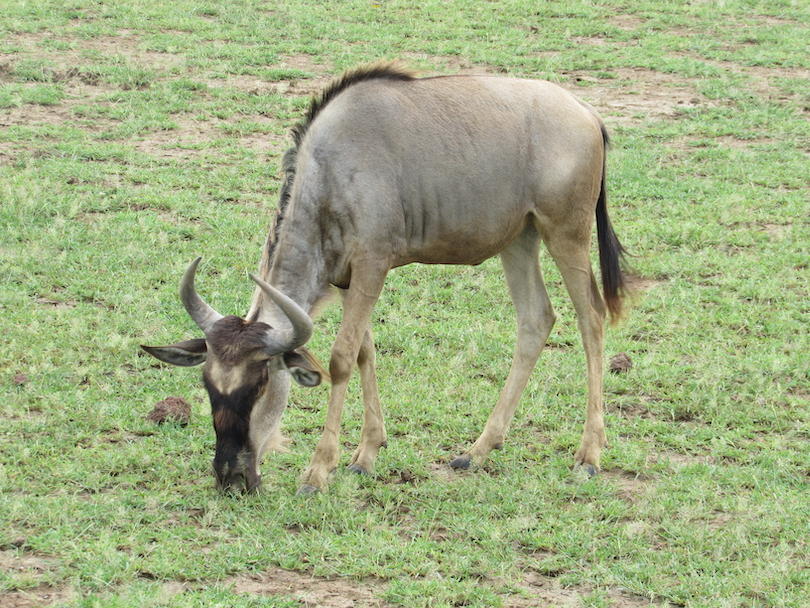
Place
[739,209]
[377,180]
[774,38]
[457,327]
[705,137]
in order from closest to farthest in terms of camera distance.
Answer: [377,180] → [457,327] → [739,209] → [705,137] → [774,38]

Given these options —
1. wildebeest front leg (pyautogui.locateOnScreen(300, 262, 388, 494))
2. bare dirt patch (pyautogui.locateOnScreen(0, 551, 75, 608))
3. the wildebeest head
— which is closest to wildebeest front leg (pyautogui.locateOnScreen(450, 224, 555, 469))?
wildebeest front leg (pyautogui.locateOnScreen(300, 262, 388, 494))

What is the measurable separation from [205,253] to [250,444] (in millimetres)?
3785

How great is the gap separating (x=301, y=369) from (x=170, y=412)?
4.46 ft

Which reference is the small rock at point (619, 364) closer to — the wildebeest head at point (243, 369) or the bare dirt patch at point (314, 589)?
the wildebeest head at point (243, 369)

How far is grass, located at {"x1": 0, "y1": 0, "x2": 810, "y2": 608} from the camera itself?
4.75 m

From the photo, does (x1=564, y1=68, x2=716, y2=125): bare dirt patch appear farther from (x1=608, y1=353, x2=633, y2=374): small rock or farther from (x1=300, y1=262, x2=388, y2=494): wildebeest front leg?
(x1=300, y1=262, x2=388, y2=494): wildebeest front leg

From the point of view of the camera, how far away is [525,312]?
21.5 ft

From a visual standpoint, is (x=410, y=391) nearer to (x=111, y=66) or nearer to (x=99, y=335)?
(x=99, y=335)

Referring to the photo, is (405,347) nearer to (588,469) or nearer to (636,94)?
(588,469)

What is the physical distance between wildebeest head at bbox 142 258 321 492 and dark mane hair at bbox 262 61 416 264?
2.10 ft

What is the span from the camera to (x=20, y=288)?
7844mm

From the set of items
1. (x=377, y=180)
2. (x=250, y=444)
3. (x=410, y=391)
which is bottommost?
(x=410, y=391)

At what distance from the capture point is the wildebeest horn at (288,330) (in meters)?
5.00

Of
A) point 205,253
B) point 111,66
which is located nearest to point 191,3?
point 111,66
